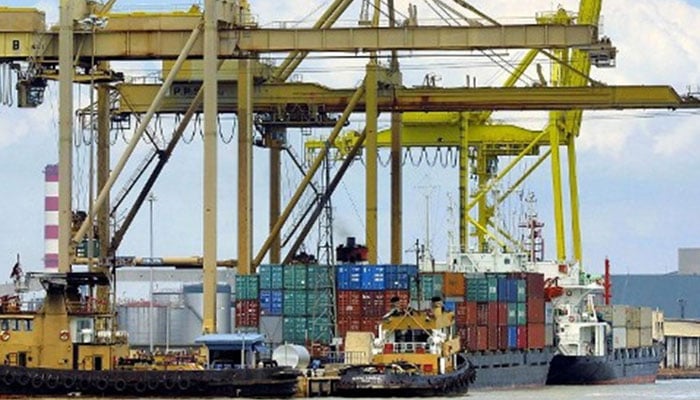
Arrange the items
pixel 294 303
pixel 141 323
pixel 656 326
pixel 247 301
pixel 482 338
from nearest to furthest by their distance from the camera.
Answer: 1. pixel 294 303
2. pixel 247 301
3. pixel 482 338
4. pixel 141 323
5. pixel 656 326

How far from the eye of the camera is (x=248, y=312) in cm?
7050

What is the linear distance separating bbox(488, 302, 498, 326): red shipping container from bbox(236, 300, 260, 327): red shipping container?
9.67 meters

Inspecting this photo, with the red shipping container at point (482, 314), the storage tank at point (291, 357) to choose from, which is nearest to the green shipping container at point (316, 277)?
the red shipping container at point (482, 314)

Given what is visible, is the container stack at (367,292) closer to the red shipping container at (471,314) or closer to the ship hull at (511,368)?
the ship hull at (511,368)

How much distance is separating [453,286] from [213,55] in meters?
14.3

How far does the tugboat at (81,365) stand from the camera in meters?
54.2

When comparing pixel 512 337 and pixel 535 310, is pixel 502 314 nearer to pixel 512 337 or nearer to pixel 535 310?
pixel 512 337

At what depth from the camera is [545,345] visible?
8475cm

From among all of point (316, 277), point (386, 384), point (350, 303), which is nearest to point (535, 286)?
point (350, 303)

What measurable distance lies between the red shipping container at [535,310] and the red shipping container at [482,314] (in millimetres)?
4079

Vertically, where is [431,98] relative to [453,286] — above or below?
above

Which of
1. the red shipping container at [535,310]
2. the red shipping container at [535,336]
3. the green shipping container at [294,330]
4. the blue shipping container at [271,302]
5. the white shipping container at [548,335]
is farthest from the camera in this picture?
the white shipping container at [548,335]

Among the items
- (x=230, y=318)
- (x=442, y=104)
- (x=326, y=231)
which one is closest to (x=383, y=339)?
(x=326, y=231)

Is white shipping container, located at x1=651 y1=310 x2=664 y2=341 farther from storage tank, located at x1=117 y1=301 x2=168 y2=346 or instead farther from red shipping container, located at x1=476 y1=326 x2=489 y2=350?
red shipping container, located at x1=476 y1=326 x2=489 y2=350
